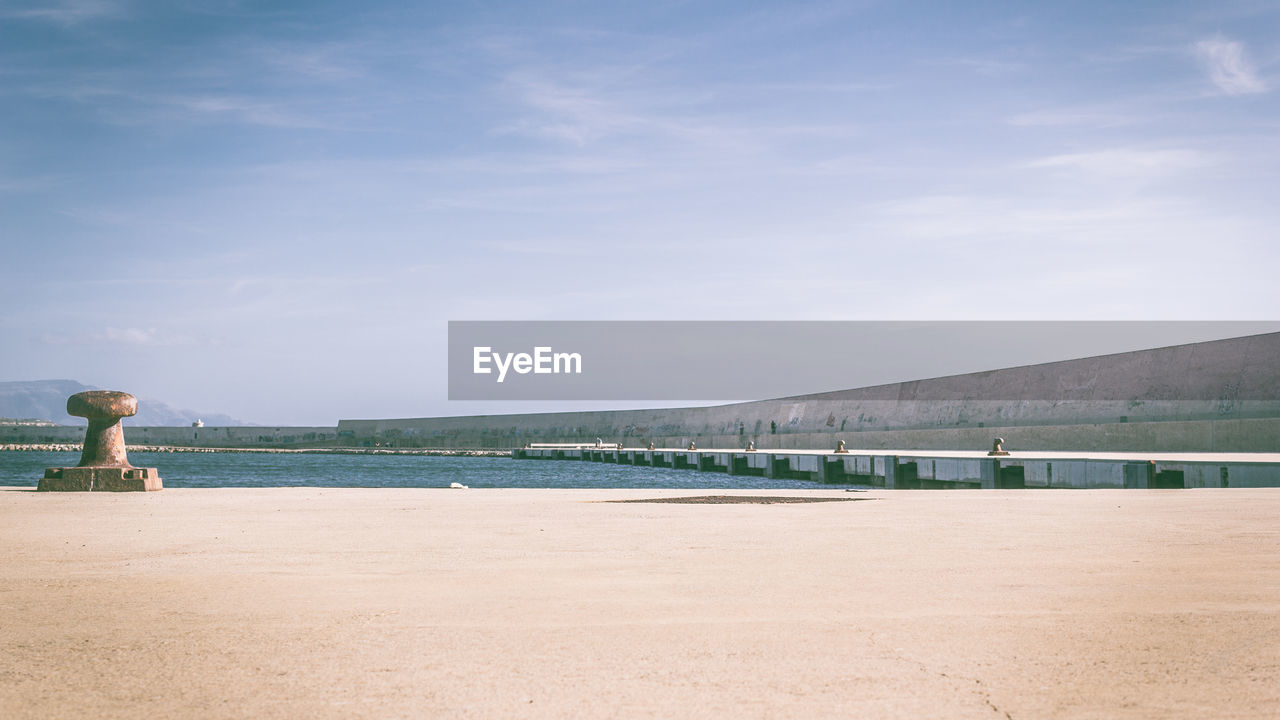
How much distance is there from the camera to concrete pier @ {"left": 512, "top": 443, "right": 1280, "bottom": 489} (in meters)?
21.4

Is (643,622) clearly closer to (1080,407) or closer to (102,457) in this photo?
(102,457)

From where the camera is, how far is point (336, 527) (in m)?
9.51

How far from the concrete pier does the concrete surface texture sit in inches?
539

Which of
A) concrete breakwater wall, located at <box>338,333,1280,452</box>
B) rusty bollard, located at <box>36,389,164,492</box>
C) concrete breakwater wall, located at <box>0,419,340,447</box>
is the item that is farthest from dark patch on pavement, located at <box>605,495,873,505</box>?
concrete breakwater wall, located at <box>0,419,340,447</box>

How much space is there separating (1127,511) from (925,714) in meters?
9.16

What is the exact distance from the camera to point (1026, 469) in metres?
27.5

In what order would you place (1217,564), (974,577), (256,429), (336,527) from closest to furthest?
(974,577), (1217,564), (336,527), (256,429)

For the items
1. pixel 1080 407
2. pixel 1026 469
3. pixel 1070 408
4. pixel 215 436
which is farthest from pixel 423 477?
pixel 215 436

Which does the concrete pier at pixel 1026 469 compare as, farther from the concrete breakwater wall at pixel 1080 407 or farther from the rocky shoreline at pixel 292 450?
the rocky shoreline at pixel 292 450

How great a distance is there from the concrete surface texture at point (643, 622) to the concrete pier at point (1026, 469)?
44.9 feet

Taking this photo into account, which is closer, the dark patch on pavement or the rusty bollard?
the dark patch on pavement

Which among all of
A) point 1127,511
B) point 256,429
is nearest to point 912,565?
point 1127,511

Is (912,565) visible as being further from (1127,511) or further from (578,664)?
(1127,511)

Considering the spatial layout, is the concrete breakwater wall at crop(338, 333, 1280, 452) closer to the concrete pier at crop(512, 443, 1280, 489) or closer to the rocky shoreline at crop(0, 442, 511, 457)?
the concrete pier at crop(512, 443, 1280, 489)
